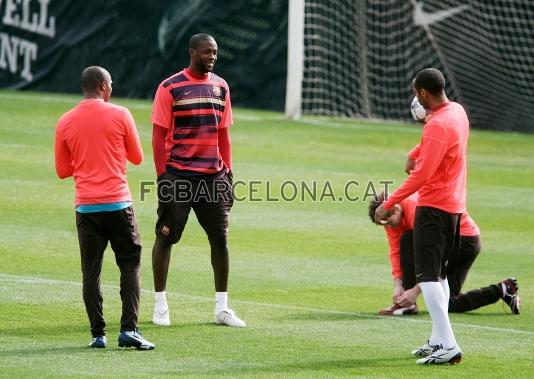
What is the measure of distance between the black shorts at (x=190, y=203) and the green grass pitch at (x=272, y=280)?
0.72m

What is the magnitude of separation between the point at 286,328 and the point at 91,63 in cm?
1716

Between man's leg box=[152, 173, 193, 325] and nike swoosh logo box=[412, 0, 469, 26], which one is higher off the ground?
nike swoosh logo box=[412, 0, 469, 26]

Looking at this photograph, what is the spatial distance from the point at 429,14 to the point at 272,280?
47.9ft

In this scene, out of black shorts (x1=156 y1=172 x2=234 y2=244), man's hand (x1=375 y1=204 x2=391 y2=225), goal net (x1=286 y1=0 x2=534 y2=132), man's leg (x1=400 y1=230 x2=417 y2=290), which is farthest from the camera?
goal net (x1=286 y1=0 x2=534 y2=132)

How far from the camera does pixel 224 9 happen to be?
84.3 feet

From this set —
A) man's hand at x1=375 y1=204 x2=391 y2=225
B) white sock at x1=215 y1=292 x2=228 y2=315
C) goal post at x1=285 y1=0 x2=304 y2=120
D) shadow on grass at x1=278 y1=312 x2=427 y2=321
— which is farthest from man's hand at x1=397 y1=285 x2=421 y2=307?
goal post at x1=285 y1=0 x2=304 y2=120

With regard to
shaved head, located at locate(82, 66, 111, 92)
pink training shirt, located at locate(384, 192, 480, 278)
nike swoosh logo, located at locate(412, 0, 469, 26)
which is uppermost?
nike swoosh logo, located at locate(412, 0, 469, 26)

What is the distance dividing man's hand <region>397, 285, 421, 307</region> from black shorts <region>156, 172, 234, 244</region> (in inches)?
64.5

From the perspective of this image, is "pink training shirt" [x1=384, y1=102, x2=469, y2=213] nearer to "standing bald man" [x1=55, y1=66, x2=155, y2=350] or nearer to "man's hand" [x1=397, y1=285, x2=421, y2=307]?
"standing bald man" [x1=55, y1=66, x2=155, y2=350]

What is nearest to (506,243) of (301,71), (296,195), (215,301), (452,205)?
(296,195)

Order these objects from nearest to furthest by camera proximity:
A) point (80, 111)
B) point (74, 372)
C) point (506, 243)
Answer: point (74, 372) → point (80, 111) → point (506, 243)

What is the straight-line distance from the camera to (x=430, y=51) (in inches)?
985

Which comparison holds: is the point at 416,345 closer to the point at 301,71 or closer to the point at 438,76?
the point at 438,76

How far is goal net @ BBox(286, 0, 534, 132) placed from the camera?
25.1 meters
